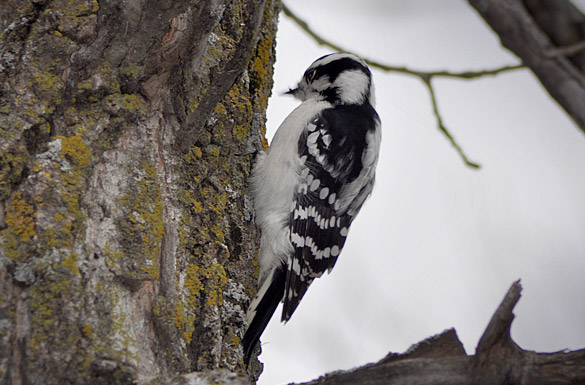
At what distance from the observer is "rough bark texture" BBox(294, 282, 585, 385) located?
1422 millimetres

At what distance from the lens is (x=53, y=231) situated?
5.37 ft

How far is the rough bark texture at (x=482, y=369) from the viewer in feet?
4.66

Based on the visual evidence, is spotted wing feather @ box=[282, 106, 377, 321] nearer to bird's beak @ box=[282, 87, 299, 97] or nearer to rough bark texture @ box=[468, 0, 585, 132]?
bird's beak @ box=[282, 87, 299, 97]

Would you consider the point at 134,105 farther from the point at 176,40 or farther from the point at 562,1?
the point at 562,1

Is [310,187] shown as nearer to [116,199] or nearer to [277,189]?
[277,189]

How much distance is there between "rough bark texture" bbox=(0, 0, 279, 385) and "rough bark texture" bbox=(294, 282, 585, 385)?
0.30 metres

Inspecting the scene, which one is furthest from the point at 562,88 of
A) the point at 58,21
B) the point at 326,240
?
the point at 326,240

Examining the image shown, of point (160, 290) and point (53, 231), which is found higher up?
point (53, 231)

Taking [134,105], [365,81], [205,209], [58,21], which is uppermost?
[365,81]

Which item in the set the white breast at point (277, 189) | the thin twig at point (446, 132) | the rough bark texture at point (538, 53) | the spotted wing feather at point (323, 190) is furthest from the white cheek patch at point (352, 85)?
the rough bark texture at point (538, 53)

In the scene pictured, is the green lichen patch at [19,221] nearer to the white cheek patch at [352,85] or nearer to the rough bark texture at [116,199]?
the rough bark texture at [116,199]

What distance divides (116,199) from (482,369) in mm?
975

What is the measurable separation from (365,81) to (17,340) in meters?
2.19

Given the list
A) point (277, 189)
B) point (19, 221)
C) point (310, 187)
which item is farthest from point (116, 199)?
point (310, 187)
